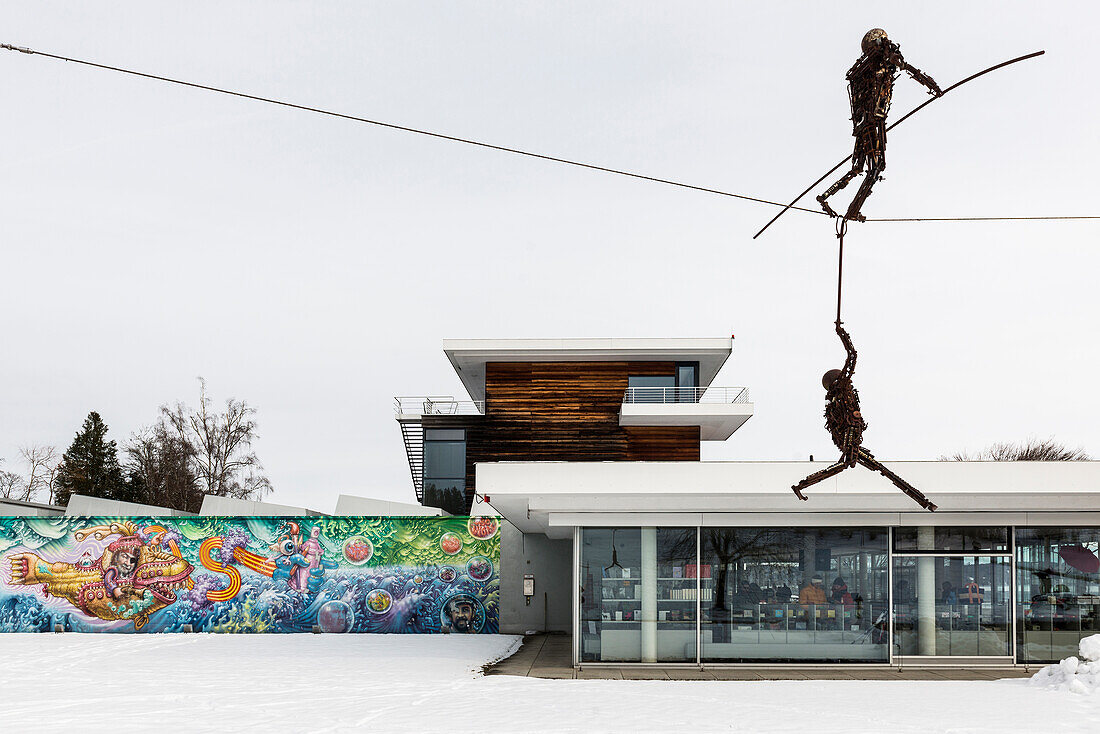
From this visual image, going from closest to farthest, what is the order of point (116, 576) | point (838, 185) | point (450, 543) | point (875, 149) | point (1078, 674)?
point (875, 149) < point (838, 185) < point (1078, 674) < point (116, 576) < point (450, 543)

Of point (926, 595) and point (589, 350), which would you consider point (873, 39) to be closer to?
point (926, 595)

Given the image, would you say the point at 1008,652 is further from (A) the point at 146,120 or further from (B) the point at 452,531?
(A) the point at 146,120

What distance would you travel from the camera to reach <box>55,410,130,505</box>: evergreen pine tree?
51.0 m

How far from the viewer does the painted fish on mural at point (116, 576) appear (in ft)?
75.6

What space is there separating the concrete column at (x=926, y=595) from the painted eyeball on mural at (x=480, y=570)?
967 cm

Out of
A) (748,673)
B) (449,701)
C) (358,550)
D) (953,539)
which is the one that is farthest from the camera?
(358,550)

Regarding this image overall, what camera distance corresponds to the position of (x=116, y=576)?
23.0 metres

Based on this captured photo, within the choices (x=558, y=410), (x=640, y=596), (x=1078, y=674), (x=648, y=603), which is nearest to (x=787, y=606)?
(x=648, y=603)

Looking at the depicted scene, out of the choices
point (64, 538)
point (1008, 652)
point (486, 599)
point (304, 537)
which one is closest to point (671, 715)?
point (1008, 652)

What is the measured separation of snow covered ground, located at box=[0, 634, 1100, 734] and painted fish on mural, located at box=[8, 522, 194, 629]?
5241 mm

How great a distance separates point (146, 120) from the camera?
18781mm

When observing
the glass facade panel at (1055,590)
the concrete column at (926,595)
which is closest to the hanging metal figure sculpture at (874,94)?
the concrete column at (926,595)

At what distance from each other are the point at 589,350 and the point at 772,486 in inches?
662

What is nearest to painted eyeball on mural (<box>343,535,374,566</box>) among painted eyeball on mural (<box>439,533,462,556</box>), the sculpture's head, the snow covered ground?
painted eyeball on mural (<box>439,533,462,556</box>)
